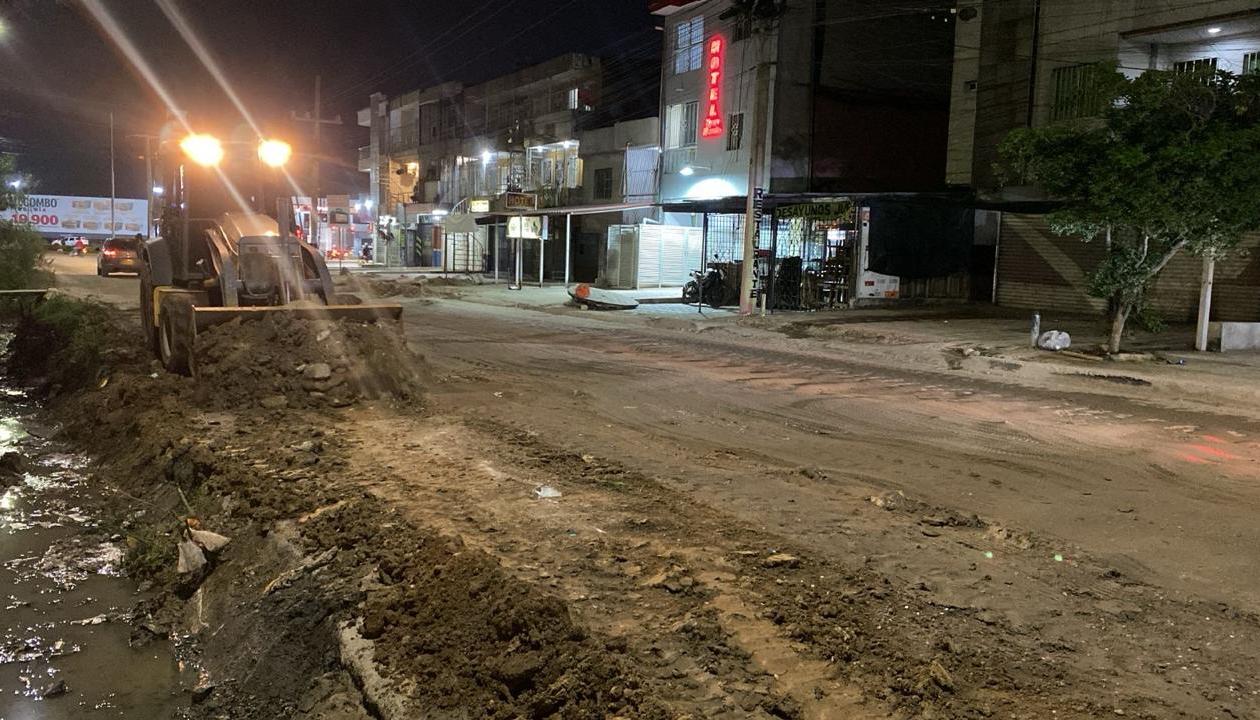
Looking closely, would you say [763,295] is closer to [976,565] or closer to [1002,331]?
[1002,331]

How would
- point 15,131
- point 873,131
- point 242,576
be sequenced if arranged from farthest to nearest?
1. point 15,131
2. point 873,131
3. point 242,576

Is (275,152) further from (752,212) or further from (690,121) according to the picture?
(690,121)

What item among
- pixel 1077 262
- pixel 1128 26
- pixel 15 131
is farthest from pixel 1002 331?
pixel 15 131

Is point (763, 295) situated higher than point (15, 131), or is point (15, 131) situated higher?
point (15, 131)

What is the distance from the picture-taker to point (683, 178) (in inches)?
1302

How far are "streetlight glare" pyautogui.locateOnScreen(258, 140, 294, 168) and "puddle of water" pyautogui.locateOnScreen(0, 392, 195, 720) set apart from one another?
4873 millimetres

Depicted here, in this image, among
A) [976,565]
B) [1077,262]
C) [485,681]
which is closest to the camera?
[485,681]

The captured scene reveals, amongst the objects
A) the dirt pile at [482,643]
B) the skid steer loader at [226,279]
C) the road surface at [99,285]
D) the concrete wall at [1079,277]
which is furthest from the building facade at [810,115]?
the dirt pile at [482,643]

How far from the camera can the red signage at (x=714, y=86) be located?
29812mm

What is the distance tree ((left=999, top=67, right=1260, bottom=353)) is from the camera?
13094 millimetres

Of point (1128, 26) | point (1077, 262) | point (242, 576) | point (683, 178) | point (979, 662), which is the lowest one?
point (242, 576)

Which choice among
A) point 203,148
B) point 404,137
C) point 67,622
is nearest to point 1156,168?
point 203,148

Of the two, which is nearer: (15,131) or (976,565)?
(976,565)

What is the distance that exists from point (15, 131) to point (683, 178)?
171ft
